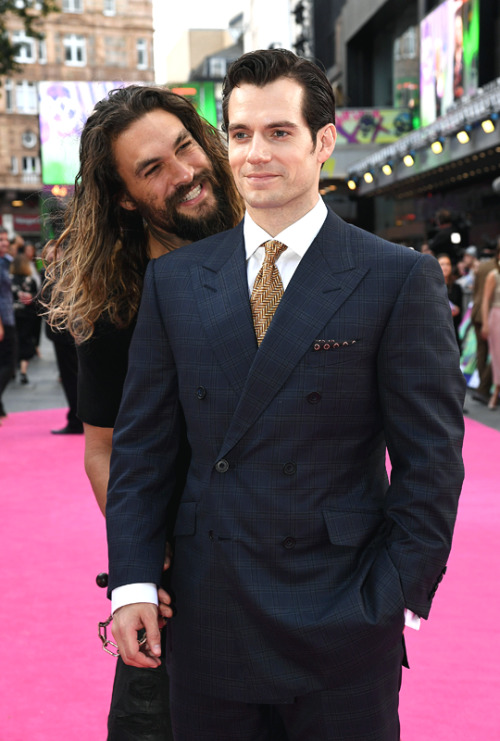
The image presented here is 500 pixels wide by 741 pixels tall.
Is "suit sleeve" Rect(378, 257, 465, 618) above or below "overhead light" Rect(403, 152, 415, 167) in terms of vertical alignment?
below

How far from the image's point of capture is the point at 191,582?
1.83 metres

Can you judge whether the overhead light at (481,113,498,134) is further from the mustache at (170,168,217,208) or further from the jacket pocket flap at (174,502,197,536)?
the jacket pocket flap at (174,502,197,536)

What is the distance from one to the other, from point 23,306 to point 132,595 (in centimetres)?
1197

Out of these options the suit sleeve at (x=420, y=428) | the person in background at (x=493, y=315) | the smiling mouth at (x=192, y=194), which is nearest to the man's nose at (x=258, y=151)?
the suit sleeve at (x=420, y=428)

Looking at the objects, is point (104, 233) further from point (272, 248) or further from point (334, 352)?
point (334, 352)

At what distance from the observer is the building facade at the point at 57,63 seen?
2110 inches

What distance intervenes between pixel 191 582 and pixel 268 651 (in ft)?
0.71

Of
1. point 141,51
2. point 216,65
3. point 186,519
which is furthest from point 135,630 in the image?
point 216,65

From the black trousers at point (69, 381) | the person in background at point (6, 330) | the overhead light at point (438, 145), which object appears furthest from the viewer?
the overhead light at point (438, 145)

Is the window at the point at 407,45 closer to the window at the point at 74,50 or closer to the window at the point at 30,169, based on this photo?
the window at the point at 30,169

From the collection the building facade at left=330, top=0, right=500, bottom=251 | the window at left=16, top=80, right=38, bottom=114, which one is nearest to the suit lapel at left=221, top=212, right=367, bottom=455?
the building facade at left=330, top=0, right=500, bottom=251

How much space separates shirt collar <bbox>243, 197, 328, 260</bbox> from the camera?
1.78 metres

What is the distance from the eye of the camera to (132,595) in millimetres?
1769

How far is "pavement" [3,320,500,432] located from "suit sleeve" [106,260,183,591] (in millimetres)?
7773
